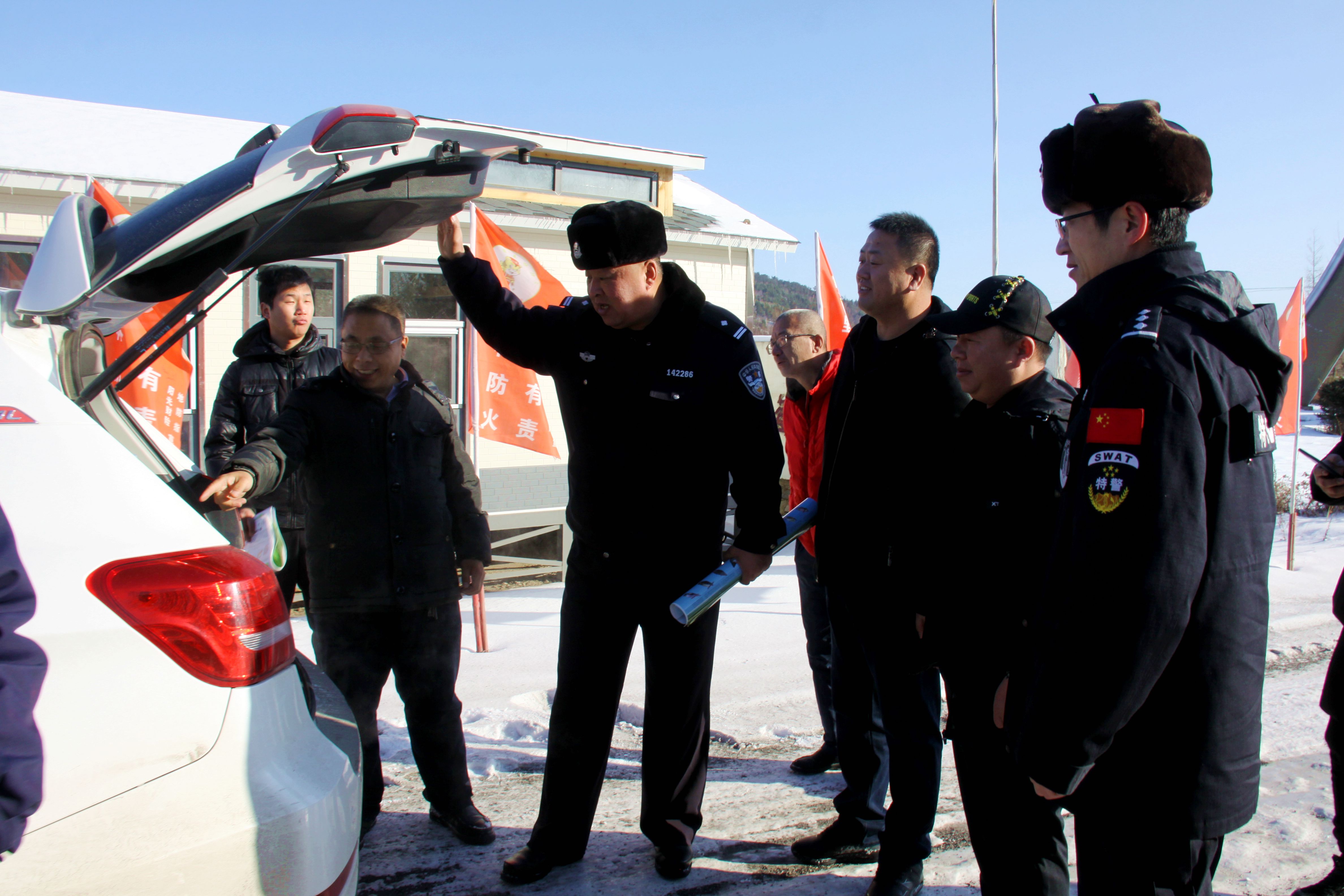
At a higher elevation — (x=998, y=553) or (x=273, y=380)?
(x=273, y=380)

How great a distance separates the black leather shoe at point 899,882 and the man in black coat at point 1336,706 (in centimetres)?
115

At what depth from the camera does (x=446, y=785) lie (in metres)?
3.08

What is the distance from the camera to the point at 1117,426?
1511 mm

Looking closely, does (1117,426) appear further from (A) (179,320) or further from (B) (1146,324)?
(A) (179,320)

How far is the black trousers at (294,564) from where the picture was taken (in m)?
3.72

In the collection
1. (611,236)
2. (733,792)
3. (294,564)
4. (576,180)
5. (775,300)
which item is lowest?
(733,792)

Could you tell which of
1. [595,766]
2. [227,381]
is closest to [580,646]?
[595,766]

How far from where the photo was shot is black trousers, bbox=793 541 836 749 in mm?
3736

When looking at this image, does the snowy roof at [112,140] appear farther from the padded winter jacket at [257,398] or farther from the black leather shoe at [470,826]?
the black leather shoe at [470,826]

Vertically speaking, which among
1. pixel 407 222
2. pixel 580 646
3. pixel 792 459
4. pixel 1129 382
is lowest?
pixel 580 646

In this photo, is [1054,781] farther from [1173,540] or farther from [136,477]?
[136,477]

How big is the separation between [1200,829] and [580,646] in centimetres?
183

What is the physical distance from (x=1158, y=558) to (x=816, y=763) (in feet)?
8.23

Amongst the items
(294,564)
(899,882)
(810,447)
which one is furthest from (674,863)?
(294,564)
